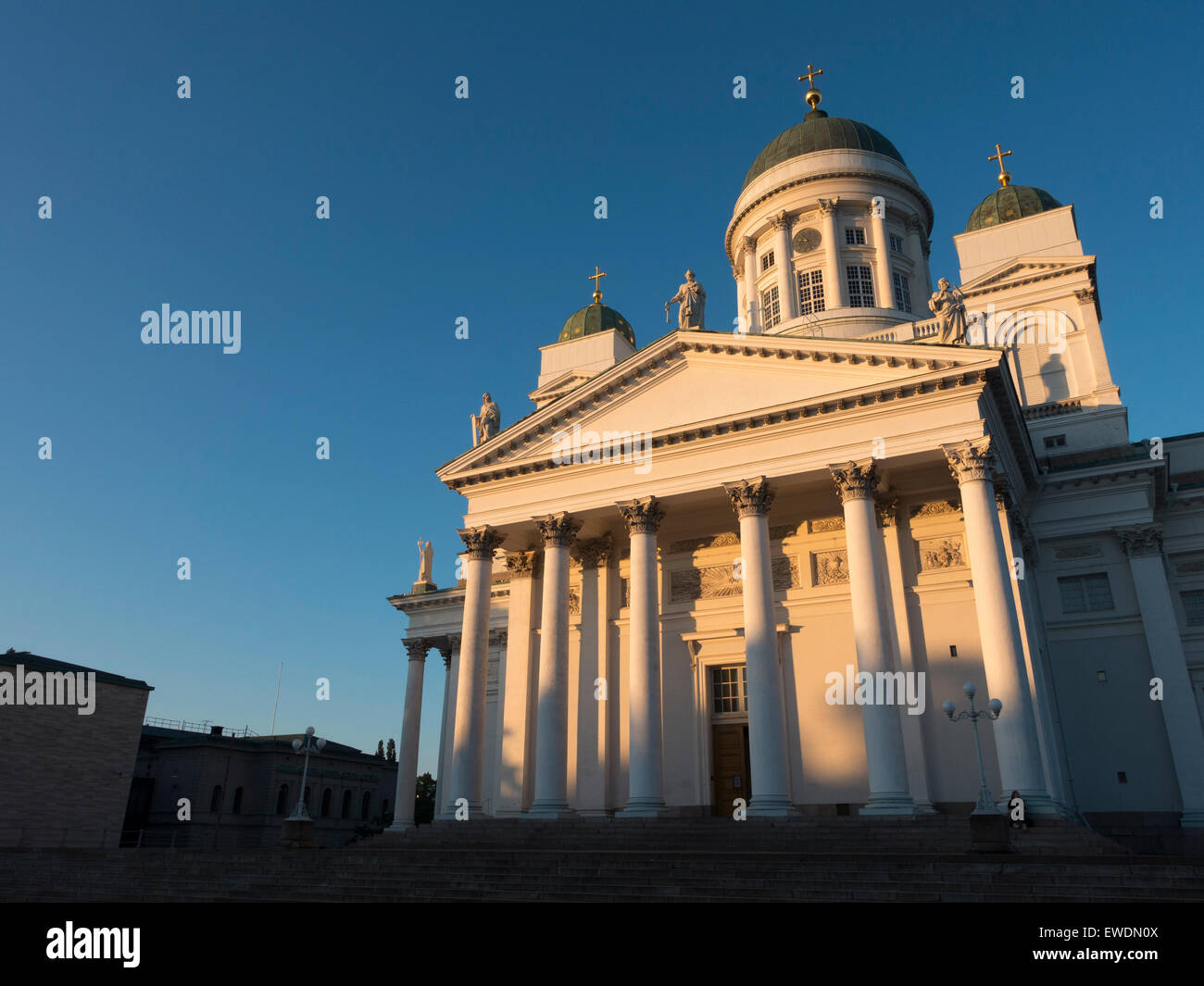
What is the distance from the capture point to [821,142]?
39.7 metres

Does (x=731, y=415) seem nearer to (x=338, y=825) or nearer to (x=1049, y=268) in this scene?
(x=1049, y=268)

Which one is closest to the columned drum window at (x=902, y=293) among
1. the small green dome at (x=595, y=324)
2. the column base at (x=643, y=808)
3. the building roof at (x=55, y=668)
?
the small green dome at (x=595, y=324)

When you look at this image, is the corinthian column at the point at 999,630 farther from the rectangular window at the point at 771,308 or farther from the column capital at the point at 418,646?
the column capital at the point at 418,646

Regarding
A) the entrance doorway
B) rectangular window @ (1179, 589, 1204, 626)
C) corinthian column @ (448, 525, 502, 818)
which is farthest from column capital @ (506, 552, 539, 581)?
rectangular window @ (1179, 589, 1204, 626)

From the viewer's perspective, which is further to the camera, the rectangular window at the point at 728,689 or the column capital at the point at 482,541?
the column capital at the point at 482,541

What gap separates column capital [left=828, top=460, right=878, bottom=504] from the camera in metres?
21.0

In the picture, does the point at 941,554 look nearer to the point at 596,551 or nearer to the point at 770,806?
the point at 770,806

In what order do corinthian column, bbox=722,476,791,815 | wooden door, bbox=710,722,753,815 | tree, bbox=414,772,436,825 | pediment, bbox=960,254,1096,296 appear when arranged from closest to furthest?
1. corinthian column, bbox=722,476,791,815
2. wooden door, bbox=710,722,753,815
3. pediment, bbox=960,254,1096,296
4. tree, bbox=414,772,436,825

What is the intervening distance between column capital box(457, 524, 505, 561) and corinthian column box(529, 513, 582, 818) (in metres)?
1.59

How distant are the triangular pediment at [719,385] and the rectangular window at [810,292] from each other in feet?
47.4

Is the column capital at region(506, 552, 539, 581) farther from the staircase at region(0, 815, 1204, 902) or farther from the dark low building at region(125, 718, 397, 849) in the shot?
the dark low building at region(125, 718, 397, 849)

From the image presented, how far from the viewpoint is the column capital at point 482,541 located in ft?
85.6
